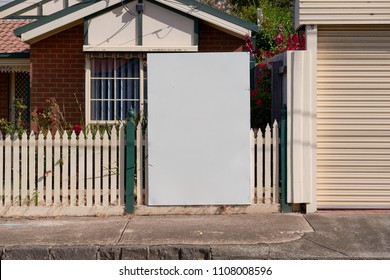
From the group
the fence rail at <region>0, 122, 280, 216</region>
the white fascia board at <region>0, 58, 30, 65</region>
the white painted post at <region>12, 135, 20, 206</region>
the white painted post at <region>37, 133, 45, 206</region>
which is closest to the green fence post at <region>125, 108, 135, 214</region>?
the fence rail at <region>0, 122, 280, 216</region>

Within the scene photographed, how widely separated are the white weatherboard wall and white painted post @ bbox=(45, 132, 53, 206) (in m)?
1.39

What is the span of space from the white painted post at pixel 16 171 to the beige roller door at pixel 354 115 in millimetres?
4186

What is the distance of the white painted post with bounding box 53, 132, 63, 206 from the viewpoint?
9016mm

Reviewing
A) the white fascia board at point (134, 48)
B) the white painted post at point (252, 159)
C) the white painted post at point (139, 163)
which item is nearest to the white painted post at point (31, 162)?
the white painted post at point (139, 163)

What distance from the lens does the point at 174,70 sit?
356 inches

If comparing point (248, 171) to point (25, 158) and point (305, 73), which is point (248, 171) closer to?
point (305, 73)

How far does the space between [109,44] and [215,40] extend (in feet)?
6.73

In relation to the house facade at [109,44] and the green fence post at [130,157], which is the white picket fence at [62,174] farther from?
the house facade at [109,44]

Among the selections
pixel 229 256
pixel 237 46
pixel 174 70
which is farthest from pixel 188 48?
pixel 229 256

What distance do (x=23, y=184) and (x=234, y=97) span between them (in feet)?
10.3

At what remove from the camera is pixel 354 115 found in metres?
9.25

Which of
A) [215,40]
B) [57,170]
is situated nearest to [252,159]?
[57,170]

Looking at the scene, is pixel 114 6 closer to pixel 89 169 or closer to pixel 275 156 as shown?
pixel 89 169

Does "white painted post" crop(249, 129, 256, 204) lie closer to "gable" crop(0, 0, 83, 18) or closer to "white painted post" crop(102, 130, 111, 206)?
"white painted post" crop(102, 130, 111, 206)
